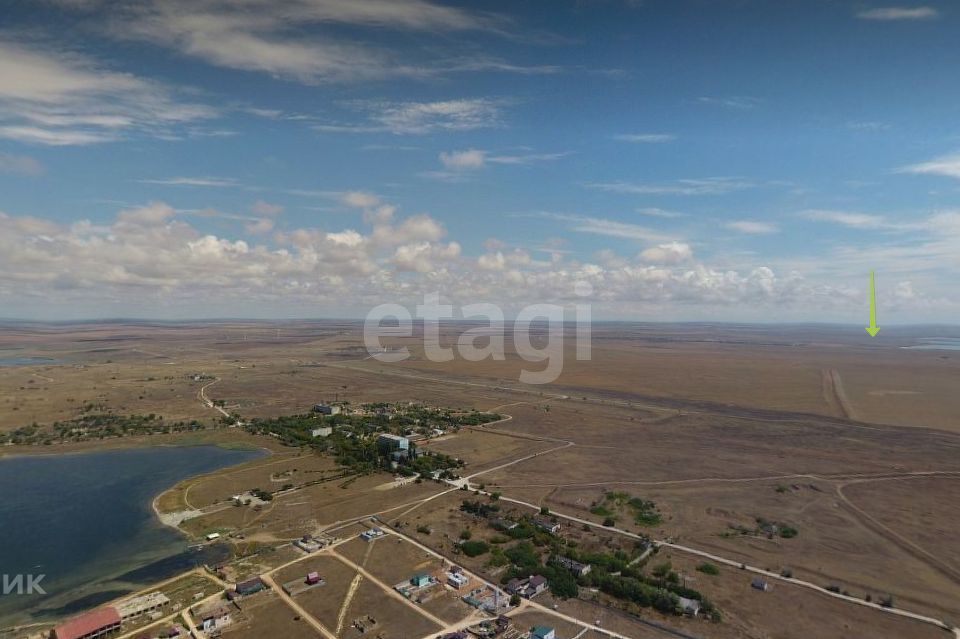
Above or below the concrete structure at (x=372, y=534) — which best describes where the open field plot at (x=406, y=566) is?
below

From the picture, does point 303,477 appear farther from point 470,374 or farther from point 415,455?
point 470,374

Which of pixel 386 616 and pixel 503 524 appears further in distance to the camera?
pixel 503 524

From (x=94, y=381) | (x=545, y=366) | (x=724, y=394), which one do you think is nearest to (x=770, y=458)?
(x=724, y=394)

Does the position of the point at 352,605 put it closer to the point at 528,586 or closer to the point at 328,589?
the point at 328,589

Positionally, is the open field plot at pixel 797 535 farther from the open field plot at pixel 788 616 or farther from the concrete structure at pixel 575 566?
the concrete structure at pixel 575 566

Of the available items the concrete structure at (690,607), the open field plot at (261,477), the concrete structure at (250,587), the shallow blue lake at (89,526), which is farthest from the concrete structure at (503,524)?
the open field plot at (261,477)

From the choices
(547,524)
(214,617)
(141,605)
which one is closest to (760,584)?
(547,524)
